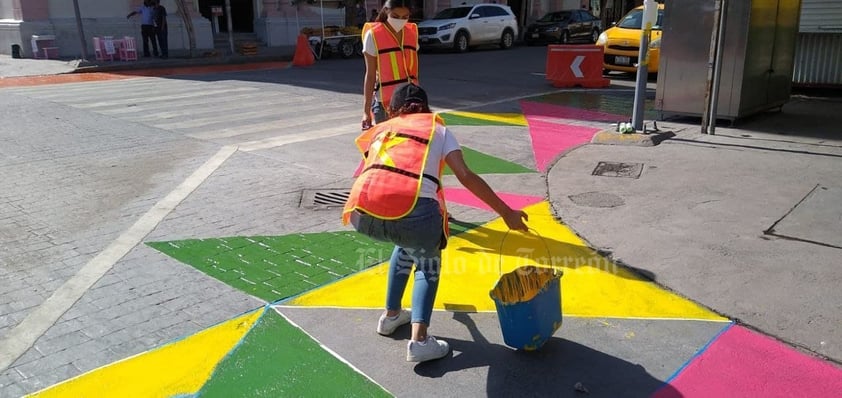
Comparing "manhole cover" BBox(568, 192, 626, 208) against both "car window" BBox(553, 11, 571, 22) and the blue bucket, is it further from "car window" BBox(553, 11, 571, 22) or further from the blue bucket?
"car window" BBox(553, 11, 571, 22)

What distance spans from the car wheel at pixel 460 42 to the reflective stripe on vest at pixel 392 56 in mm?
19283

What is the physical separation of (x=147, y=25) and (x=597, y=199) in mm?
18358

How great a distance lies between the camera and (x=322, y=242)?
535 centimetres

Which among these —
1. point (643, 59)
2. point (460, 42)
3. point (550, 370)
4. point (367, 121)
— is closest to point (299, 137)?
point (367, 121)

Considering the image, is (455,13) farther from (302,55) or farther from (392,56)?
(392,56)

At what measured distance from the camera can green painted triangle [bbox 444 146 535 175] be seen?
762 cm

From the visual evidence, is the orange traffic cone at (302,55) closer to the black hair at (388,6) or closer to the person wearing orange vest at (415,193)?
the black hair at (388,6)

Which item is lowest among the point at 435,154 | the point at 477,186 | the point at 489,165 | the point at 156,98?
the point at 489,165

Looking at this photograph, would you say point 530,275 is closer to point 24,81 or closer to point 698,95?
point 698,95

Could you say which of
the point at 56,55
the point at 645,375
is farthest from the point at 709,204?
the point at 56,55

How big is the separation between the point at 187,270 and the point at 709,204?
4.52 metres

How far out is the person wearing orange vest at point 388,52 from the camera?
5.32 m

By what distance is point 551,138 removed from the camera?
946 centimetres

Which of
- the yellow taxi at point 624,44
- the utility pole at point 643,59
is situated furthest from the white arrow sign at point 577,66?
the utility pole at point 643,59
